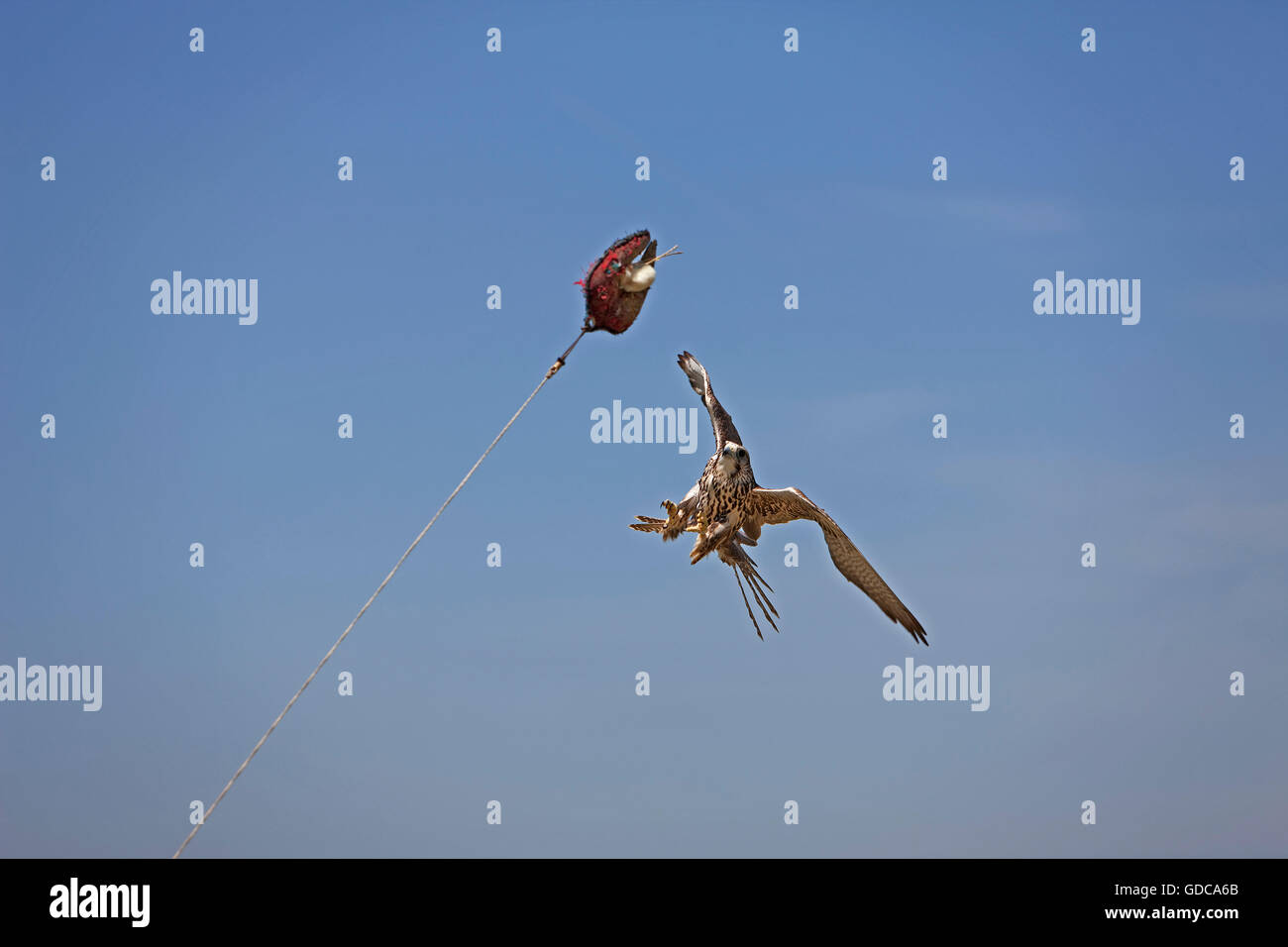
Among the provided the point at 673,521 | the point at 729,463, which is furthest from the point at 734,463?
the point at 673,521

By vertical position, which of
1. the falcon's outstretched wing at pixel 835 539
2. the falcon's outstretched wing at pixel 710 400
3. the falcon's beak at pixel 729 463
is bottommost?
the falcon's outstretched wing at pixel 835 539

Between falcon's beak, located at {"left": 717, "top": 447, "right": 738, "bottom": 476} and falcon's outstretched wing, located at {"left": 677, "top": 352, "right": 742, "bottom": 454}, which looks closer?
falcon's beak, located at {"left": 717, "top": 447, "right": 738, "bottom": 476}

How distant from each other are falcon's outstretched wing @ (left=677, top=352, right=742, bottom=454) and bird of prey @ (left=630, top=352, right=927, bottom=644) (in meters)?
0.01

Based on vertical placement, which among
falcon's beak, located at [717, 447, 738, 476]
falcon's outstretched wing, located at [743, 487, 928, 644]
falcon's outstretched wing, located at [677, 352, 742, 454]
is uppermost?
falcon's outstretched wing, located at [677, 352, 742, 454]

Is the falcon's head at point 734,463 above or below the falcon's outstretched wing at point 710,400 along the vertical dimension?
below

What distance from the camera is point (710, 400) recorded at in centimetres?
1249

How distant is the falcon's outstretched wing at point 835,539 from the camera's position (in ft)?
37.5

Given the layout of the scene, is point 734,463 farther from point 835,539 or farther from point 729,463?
point 835,539

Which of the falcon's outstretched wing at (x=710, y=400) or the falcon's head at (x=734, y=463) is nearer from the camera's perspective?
the falcon's head at (x=734, y=463)

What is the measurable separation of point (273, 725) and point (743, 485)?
15.0 feet

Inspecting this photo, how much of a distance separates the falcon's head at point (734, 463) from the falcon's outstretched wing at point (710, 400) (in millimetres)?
306

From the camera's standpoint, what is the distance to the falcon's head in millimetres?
11188

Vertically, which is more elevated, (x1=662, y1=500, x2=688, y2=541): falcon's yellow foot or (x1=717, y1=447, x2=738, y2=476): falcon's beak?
(x1=717, y1=447, x2=738, y2=476): falcon's beak
